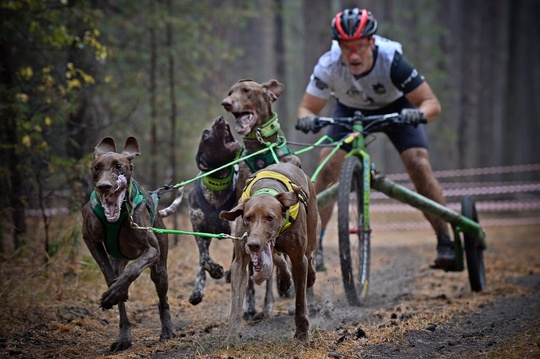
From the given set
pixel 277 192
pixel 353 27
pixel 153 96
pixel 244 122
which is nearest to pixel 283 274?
pixel 277 192

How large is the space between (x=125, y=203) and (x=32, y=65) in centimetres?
535

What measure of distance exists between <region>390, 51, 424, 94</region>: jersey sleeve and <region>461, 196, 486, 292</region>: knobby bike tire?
1.67 m

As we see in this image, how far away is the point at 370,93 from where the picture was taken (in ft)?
24.4

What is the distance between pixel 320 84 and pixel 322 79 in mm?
71

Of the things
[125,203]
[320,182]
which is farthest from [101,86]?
[125,203]

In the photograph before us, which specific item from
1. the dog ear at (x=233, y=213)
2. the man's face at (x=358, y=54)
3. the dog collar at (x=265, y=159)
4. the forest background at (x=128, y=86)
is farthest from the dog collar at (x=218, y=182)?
the man's face at (x=358, y=54)

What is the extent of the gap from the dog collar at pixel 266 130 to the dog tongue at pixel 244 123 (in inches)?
4.5

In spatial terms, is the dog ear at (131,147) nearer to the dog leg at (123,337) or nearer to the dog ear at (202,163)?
the dog ear at (202,163)

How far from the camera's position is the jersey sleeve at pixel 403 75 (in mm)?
7141

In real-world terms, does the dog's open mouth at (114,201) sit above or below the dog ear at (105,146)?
below

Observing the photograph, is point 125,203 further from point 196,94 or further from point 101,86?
point 196,94

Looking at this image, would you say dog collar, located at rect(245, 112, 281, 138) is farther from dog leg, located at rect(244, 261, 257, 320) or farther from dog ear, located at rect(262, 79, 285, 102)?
dog leg, located at rect(244, 261, 257, 320)

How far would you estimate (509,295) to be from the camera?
7699 millimetres

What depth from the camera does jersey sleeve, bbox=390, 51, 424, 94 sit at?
281 inches
